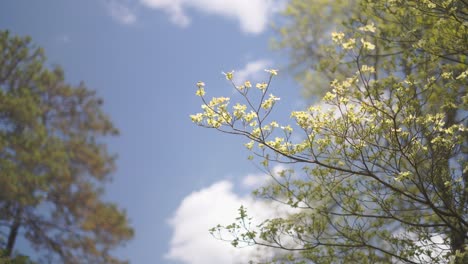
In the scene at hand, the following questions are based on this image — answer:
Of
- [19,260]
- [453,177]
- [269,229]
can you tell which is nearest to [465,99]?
[453,177]

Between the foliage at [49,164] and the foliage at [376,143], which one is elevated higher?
the foliage at [49,164]

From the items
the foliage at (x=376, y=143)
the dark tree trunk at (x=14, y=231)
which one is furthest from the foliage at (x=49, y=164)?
the foliage at (x=376, y=143)

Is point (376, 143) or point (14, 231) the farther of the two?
point (14, 231)

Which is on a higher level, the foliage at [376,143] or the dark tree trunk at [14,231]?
the dark tree trunk at [14,231]

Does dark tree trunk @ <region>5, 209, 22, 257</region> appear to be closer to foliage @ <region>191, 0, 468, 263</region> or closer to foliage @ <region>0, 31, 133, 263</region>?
foliage @ <region>0, 31, 133, 263</region>

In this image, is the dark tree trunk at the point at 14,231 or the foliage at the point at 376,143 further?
the dark tree trunk at the point at 14,231

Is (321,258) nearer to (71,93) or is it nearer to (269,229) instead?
(269,229)

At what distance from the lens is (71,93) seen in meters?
13.4

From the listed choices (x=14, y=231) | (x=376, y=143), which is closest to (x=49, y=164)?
(x=14, y=231)

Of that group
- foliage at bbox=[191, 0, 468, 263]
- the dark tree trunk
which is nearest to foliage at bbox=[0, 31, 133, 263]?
the dark tree trunk

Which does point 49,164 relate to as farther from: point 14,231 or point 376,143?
point 376,143

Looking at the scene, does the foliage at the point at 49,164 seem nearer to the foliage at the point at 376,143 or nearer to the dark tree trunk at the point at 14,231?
the dark tree trunk at the point at 14,231

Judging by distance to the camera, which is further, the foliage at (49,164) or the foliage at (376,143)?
the foliage at (49,164)

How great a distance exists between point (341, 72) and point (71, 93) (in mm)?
8179
